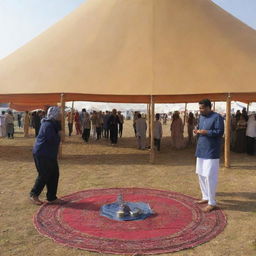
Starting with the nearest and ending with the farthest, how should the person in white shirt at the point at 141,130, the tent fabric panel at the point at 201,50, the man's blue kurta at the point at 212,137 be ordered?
the man's blue kurta at the point at 212,137
the tent fabric panel at the point at 201,50
the person in white shirt at the point at 141,130

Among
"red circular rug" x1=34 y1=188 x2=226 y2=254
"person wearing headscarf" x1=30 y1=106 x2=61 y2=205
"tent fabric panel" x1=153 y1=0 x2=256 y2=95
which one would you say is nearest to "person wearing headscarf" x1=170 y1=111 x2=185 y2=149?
"tent fabric panel" x1=153 y1=0 x2=256 y2=95

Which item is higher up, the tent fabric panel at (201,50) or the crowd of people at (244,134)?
the tent fabric panel at (201,50)

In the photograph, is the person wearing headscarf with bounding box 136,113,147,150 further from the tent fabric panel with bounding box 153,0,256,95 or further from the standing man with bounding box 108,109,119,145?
the tent fabric panel with bounding box 153,0,256,95

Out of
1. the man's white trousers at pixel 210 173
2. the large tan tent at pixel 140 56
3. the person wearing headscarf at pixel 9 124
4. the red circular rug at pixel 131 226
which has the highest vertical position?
the large tan tent at pixel 140 56

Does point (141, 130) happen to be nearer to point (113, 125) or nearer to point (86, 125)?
point (113, 125)

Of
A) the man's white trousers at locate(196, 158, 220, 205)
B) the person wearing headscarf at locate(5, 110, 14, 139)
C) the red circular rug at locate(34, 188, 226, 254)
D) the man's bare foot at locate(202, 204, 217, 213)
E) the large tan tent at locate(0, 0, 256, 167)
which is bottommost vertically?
the red circular rug at locate(34, 188, 226, 254)

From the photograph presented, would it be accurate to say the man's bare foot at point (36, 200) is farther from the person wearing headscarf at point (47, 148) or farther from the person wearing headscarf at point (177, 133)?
the person wearing headscarf at point (177, 133)

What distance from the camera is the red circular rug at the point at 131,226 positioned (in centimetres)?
408

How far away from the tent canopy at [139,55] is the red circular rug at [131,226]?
453cm

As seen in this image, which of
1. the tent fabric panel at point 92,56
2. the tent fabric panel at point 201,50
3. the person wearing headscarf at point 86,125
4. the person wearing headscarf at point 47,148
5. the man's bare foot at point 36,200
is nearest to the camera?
the person wearing headscarf at point 47,148

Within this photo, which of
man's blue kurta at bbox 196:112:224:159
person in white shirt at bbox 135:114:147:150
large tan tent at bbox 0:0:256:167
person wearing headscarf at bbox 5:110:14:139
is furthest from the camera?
person wearing headscarf at bbox 5:110:14:139

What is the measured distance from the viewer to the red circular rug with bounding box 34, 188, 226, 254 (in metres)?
4.08

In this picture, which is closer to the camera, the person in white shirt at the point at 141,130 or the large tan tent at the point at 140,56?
the large tan tent at the point at 140,56

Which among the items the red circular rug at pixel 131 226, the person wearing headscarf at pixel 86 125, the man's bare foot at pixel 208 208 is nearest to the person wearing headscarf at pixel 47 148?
the red circular rug at pixel 131 226
